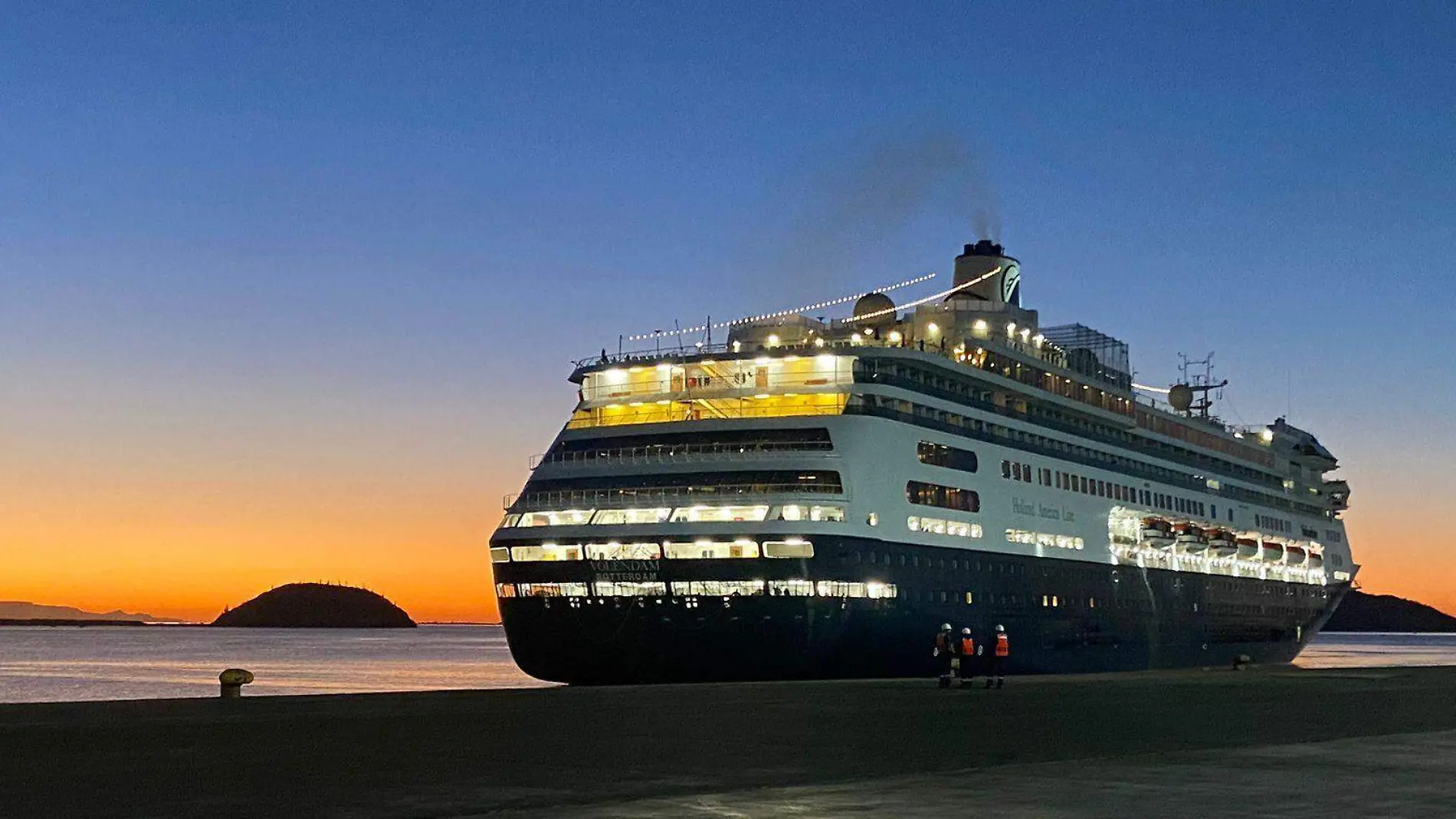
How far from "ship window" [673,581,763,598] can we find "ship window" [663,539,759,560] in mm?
822

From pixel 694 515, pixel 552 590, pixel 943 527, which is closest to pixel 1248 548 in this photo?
pixel 943 527

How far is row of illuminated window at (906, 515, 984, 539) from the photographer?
56.3 meters

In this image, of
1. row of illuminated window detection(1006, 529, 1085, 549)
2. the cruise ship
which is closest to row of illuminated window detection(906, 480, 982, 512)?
the cruise ship

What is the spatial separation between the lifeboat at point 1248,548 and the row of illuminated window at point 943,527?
3595 centimetres

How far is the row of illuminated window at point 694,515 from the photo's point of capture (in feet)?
172

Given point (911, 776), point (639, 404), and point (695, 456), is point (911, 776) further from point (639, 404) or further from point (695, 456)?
point (639, 404)

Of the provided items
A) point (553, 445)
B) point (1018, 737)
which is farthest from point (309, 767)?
point (553, 445)

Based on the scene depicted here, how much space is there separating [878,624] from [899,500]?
5296 mm

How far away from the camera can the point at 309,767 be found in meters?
18.9

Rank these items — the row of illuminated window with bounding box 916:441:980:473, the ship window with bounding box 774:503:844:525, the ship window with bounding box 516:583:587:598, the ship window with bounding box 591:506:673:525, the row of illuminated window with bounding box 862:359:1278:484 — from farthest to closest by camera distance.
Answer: the row of illuminated window with bounding box 862:359:1278:484 < the row of illuminated window with bounding box 916:441:980:473 < the ship window with bounding box 516:583:587:598 < the ship window with bounding box 591:506:673:525 < the ship window with bounding box 774:503:844:525

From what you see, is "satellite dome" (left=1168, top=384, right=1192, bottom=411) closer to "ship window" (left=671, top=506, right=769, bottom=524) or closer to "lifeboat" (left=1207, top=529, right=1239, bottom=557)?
"lifeboat" (left=1207, top=529, right=1239, bottom=557)

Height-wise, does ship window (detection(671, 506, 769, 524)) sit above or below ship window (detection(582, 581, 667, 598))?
above

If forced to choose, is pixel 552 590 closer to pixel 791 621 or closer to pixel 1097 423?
pixel 791 621

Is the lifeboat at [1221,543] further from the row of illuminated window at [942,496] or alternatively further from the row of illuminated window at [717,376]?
the row of illuminated window at [717,376]
